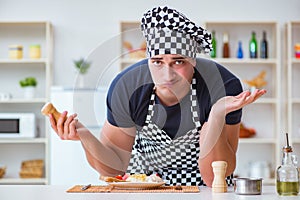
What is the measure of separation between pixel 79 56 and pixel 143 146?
3.31 meters

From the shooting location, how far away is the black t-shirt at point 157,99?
2.26m

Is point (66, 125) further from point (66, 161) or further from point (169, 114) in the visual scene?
point (66, 161)

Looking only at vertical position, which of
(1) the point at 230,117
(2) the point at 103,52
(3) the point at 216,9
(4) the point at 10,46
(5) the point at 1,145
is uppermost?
(3) the point at 216,9

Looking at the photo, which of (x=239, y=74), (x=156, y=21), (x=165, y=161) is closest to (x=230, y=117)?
(x=165, y=161)

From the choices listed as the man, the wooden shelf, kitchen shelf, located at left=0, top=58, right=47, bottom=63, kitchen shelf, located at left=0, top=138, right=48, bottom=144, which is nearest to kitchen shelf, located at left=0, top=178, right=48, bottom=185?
the wooden shelf

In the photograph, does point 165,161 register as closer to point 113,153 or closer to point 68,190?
point 113,153

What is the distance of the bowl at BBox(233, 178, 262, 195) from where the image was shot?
1.97 metres

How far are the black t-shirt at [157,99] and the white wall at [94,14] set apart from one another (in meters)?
3.35

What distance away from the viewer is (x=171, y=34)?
204 cm

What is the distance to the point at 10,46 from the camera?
17.9 feet

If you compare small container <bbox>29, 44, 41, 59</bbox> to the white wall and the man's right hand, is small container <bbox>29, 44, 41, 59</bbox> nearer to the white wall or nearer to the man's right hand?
the white wall

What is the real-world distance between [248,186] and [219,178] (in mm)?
135

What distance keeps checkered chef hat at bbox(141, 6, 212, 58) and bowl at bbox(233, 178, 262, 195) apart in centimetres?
48

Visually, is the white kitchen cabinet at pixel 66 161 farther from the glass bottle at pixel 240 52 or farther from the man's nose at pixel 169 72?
the man's nose at pixel 169 72
